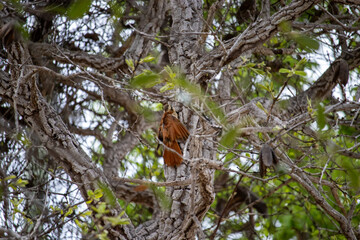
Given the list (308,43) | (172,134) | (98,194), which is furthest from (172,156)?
(308,43)

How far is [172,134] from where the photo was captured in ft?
10.8

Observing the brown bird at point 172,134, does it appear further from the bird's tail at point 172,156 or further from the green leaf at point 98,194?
the green leaf at point 98,194

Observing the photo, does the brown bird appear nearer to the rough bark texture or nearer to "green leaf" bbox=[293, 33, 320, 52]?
the rough bark texture

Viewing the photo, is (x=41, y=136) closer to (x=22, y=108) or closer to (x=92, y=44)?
(x=22, y=108)

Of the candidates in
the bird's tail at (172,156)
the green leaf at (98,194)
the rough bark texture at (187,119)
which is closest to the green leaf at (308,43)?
the rough bark texture at (187,119)

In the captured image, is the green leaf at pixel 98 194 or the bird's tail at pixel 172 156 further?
the bird's tail at pixel 172 156

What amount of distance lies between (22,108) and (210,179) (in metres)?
1.54

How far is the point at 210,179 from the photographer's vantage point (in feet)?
9.55

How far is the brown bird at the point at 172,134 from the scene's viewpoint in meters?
3.29

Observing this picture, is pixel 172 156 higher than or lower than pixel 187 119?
lower

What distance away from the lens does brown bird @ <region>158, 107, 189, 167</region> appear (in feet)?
10.8

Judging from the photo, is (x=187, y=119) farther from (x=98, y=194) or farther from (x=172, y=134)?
(x=98, y=194)

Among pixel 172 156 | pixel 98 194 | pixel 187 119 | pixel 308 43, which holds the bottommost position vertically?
pixel 98 194

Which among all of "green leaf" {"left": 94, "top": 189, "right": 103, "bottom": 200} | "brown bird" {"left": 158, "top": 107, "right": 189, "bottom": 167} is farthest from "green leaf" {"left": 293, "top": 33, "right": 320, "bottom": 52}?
"green leaf" {"left": 94, "top": 189, "right": 103, "bottom": 200}
